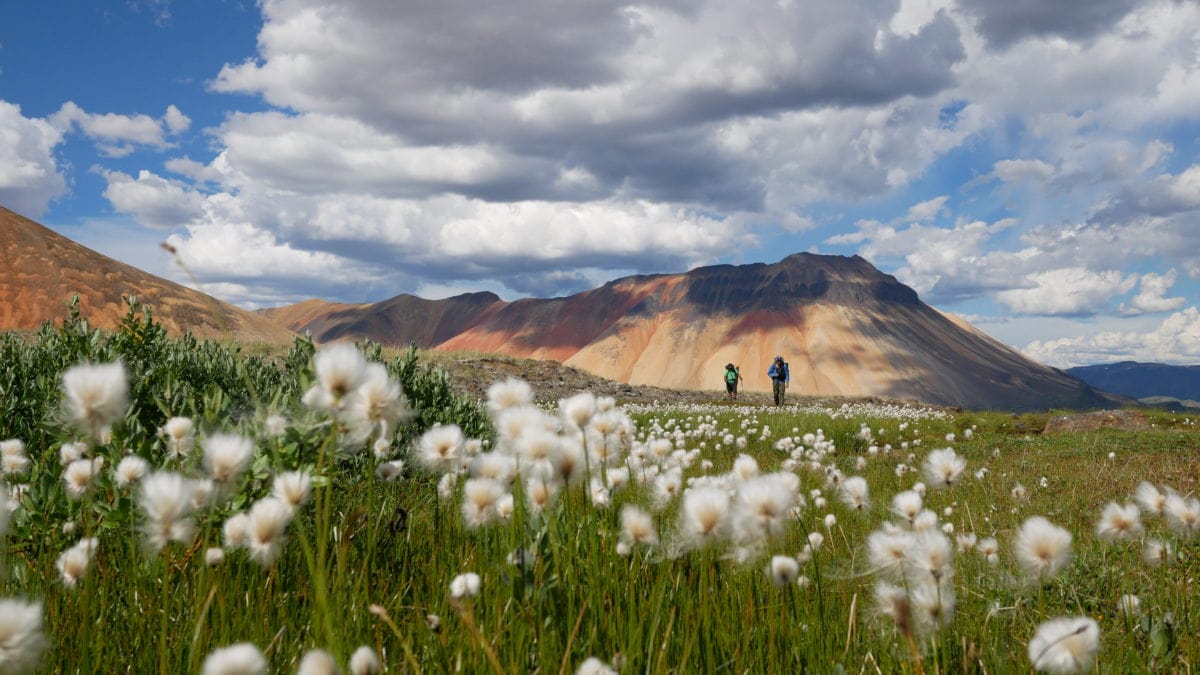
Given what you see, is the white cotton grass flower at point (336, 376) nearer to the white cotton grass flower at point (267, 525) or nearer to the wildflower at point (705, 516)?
the white cotton grass flower at point (267, 525)

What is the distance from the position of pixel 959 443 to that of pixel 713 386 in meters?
162

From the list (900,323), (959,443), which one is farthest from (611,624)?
(900,323)

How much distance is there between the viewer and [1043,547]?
92.4 inches

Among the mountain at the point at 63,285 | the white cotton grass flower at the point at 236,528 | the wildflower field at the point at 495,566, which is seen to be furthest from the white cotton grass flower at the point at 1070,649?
the mountain at the point at 63,285

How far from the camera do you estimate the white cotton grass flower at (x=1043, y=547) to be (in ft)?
7.63

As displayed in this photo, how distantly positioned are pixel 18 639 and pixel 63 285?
7832cm

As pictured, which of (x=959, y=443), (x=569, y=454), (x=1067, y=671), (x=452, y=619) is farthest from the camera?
(x=959, y=443)

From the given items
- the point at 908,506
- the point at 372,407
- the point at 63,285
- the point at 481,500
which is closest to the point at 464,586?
the point at 481,500

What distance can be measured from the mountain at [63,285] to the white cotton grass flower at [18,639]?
63.6 meters

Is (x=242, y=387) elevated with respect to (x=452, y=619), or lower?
elevated

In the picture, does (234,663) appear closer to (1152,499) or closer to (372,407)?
(372,407)

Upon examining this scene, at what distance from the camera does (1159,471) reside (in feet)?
37.5

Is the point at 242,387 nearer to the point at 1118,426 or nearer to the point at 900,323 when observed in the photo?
the point at 1118,426

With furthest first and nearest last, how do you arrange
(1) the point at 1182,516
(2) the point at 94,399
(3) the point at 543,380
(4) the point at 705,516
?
(3) the point at 543,380, (1) the point at 1182,516, (4) the point at 705,516, (2) the point at 94,399
